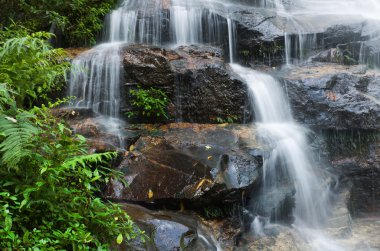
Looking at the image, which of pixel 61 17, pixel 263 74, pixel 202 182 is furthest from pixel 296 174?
pixel 61 17

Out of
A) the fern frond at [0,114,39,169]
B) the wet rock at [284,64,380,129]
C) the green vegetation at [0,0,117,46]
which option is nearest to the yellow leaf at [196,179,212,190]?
the fern frond at [0,114,39,169]

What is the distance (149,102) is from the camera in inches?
258

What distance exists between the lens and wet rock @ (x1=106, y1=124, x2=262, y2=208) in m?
4.52

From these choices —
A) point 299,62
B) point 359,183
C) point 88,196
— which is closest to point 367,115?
point 359,183

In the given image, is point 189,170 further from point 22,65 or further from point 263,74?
point 263,74

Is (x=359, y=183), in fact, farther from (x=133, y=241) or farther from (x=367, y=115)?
(x=133, y=241)

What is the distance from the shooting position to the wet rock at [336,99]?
6.79m

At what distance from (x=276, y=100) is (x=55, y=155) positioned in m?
5.41

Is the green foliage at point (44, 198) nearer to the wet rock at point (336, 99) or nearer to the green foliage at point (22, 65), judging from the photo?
the green foliage at point (22, 65)

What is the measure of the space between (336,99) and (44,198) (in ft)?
20.1

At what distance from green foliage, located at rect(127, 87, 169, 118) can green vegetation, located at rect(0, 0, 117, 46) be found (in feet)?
9.57

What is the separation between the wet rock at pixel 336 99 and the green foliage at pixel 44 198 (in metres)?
5.20

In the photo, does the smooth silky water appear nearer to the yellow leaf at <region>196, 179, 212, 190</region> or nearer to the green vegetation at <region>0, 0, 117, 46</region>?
the green vegetation at <region>0, 0, 117, 46</region>

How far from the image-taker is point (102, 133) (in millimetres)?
5672
